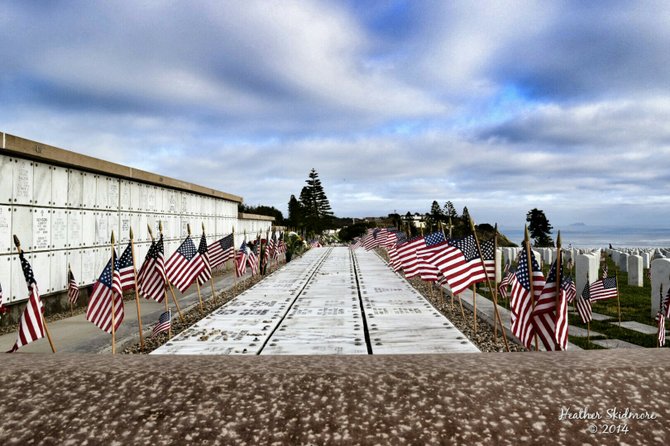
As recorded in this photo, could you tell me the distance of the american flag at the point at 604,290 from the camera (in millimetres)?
7441

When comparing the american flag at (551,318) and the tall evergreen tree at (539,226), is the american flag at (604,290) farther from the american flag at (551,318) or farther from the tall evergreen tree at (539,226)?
the tall evergreen tree at (539,226)

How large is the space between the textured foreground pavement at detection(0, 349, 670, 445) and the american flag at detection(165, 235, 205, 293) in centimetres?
682

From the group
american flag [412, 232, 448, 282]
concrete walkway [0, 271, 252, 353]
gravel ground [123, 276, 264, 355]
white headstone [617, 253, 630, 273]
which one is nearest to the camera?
concrete walkway [0, 271, 252, 353]

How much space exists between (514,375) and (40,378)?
114 centimetres

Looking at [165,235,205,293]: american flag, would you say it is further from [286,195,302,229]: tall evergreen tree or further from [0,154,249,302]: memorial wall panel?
[286,195,302,229]: tall evergreen tree

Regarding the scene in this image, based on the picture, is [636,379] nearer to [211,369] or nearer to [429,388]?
[429,388]

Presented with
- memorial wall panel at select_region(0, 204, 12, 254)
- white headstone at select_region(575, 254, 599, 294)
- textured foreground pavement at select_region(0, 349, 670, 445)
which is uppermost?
memorial wall panel at select_region(0, 204, 12, 254)

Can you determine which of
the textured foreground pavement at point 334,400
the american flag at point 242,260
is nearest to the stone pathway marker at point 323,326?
the american flag at point 242,260

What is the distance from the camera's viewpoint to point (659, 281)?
890cm

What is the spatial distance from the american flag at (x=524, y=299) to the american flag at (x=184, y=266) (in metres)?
5.65

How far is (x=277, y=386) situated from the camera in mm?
951

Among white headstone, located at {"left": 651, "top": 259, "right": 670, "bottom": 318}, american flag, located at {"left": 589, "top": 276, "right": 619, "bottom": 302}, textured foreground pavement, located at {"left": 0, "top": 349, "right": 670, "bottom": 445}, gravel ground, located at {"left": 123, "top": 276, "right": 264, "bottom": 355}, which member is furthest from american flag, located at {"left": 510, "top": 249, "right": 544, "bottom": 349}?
white headstone, located at {"left": 651, "top": 259, "right": 670, "bottom": 318}

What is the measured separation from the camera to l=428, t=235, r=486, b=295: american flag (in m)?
6.03

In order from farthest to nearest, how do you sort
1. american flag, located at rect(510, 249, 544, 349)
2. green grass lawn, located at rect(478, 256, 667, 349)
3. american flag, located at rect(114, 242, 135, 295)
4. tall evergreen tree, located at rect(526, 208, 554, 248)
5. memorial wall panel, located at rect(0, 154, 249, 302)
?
tall evergreen tree, located at rect(526, 208, 554, 248), memorial wall panel, located at rect(0, 154, 249, 302), green grass lawn, located at rect(478, 256, 667, 349), american flag, located at rect(114, 242, 135, 295), american flag, located at rect(510, 249, 544, 349)
